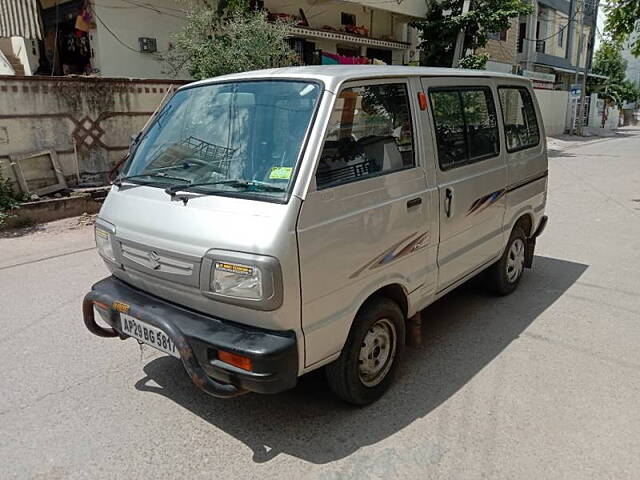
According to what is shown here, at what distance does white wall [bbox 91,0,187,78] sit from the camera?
427 inches

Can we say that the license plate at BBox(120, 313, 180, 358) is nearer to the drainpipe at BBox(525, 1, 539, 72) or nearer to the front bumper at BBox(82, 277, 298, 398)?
the front bumper at BBox(82, 277, 298, 398)

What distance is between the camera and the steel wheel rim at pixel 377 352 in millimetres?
3088

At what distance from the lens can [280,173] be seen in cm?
266

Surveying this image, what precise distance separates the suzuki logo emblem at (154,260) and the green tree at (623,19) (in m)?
10.5

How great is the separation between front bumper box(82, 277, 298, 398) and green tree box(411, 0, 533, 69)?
52.2 feet

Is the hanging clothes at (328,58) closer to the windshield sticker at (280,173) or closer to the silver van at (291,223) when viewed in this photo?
the silver van at (291,223)

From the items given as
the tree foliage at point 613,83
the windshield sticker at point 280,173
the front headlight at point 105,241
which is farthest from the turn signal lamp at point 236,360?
the tree foliage at point 613,83

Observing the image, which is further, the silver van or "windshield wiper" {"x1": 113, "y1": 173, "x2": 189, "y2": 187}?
"windshield wiper" {"x1": 113, "y1": 173, "x2": 189, "y2": 187}

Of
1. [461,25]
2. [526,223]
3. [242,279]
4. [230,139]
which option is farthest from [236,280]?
[461,25]

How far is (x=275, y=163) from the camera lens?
2727 mm

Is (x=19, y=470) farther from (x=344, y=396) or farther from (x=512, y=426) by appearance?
(x=512, y=426)

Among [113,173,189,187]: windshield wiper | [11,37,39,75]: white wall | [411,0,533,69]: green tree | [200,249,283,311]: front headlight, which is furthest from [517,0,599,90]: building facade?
[200,249,283,311]: front headlight

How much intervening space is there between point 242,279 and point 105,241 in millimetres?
1228

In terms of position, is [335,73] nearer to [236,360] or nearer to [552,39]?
[236,360]
